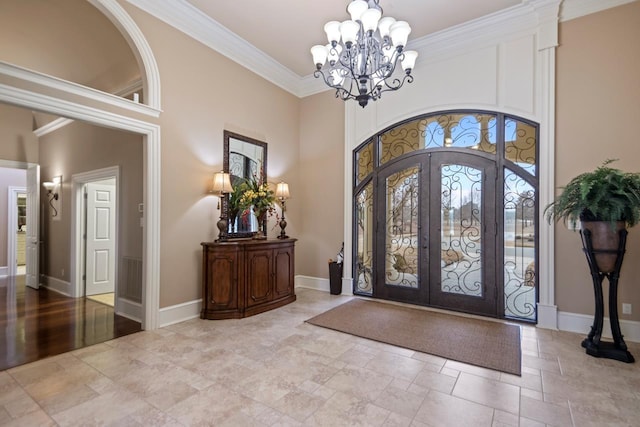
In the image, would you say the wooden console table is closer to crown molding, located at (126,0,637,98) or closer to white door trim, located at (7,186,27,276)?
crown molding, located at (126,0,637,98)

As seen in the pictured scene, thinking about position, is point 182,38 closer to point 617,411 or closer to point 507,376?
point 507,376

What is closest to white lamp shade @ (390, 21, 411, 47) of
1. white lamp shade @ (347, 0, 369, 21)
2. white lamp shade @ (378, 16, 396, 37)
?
white lamp shade @ (378, 16, 396, 37)

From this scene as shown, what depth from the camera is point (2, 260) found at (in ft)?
24.5

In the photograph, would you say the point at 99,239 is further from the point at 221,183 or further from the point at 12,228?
the point at 12,228

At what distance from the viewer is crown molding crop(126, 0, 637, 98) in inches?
152

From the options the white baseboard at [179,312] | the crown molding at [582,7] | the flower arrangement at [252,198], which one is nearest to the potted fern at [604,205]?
the crown molding at [582,7]

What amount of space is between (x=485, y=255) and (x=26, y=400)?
5.20m

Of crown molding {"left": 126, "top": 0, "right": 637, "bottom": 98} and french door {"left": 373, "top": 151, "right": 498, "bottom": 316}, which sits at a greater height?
crown molding {"left": 126, "top": 0, "right": 637, "bottom": 98}

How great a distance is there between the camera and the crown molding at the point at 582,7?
12.1 ft

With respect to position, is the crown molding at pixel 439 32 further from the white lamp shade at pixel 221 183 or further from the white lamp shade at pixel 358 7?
the white lamp shade at pixel 358 7

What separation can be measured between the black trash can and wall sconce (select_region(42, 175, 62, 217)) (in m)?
5.56

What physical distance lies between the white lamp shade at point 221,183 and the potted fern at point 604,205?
160 inches

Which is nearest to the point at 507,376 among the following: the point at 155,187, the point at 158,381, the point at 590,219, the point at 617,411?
the point at 617,411

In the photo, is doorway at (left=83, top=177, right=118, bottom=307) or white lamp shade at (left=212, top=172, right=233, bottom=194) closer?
white lamp shade at (left=212, top=172, right=233, bottom=194)
